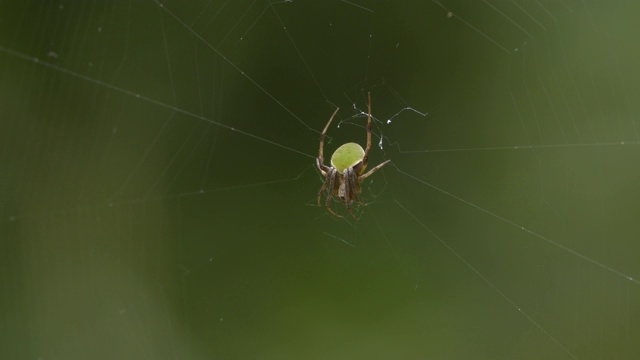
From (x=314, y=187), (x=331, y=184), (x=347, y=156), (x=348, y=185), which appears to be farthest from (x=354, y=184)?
(x=314, y=187)

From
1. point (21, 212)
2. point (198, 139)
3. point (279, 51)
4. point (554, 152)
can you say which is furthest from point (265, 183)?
point (554, 152)

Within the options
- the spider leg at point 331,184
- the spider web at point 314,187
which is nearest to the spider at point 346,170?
the spider leg at point 331,184

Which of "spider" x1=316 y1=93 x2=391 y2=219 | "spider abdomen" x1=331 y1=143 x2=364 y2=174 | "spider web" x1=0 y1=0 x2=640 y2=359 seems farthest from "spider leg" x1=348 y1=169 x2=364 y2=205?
"spider web" x1=0 y1=0 x2=640 y2=359

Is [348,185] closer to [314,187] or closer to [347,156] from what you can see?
[347,156]

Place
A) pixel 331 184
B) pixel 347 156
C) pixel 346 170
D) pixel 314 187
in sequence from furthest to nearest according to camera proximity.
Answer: pixel 314 187 → pixel 331 184 → pixel 346 170 → pixel 347 156

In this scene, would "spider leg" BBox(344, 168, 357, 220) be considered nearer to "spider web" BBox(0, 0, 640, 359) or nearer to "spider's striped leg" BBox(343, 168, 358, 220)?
"spider's striped leg" BBox(343, 168, 358, 220)

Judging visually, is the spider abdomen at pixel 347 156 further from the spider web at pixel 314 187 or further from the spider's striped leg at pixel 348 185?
the spider web at pixel 314 187
